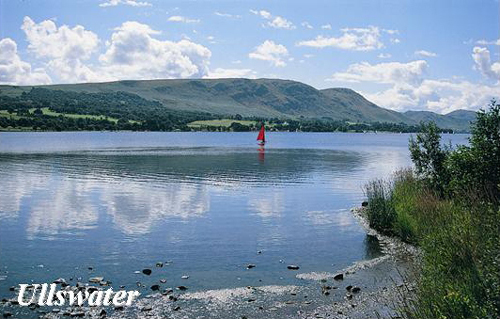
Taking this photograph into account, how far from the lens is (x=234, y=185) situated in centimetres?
6078

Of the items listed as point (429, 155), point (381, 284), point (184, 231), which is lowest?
point (184, 231)

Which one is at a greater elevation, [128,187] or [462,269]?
[462,269]

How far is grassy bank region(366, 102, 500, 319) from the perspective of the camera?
537 inches

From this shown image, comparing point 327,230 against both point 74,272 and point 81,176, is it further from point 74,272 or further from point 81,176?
point 81,176

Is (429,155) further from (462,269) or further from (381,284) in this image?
(462,269)

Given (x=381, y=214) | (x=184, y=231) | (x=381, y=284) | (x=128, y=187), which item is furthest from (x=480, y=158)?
(x=128, y=187)

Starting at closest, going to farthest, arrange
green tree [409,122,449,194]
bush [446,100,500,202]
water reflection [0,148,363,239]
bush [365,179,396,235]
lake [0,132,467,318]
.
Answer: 1. lake [0,132,467,318]
2. bush [446,100,500,202]
3. bush [365,179,396,235]
4. green tree [409,122,449,194]
5. water reflection [0,148,363,239]

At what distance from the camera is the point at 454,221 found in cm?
1933

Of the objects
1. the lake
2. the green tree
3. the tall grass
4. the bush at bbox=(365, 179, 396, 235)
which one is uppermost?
the green tree

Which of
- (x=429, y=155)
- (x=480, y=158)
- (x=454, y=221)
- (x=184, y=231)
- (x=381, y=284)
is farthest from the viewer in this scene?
(x=429, y=155)

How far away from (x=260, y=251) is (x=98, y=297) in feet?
36.3

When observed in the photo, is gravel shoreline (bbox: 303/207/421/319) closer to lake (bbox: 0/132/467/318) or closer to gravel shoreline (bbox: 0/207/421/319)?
gravel shoreline (bbox: 0/207/421/319)

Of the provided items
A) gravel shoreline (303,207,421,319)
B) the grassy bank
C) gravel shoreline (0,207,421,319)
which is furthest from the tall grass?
gravel shoreline (0,207,421,319)

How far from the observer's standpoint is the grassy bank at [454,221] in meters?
13.6
